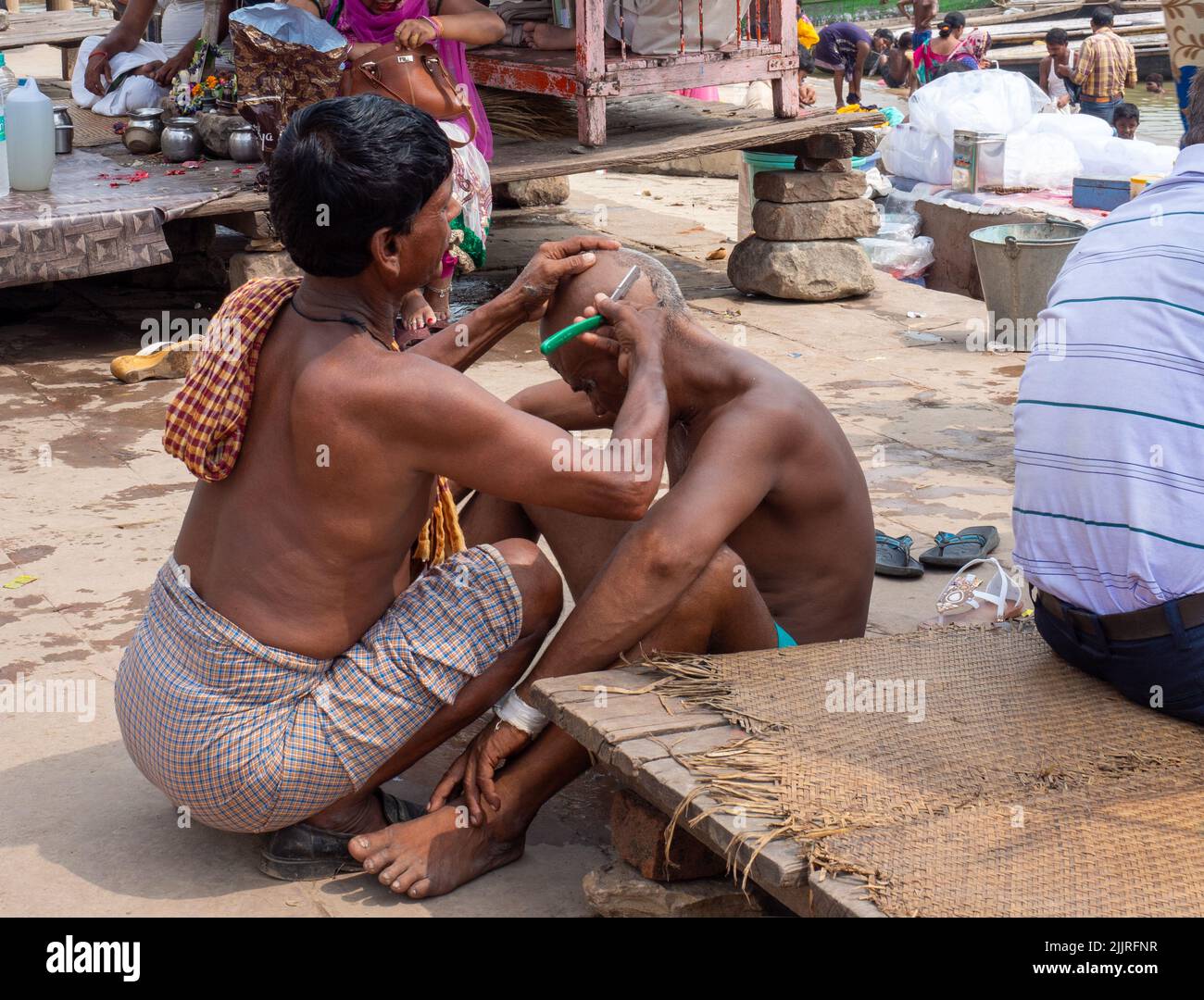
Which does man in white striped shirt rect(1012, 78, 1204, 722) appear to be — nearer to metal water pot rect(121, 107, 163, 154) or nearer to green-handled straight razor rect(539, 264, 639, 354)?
green-handled straight razor rect(539, 264, 639, 354)

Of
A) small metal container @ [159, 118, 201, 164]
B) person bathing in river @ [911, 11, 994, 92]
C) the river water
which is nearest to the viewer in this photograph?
small metal container @ [159, 118, 201, 164]

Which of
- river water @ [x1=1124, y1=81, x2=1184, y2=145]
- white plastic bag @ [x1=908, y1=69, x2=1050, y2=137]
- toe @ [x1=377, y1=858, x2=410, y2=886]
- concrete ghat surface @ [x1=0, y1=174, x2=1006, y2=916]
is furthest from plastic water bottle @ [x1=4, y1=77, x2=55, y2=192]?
river water @ [x1=1124, y1=81, x2=1184, y2=145]

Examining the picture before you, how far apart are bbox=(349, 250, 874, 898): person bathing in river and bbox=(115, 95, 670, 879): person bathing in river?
0.32 ft

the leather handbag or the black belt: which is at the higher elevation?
the leather handbag

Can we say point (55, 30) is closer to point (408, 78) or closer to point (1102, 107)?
point (408, 78)

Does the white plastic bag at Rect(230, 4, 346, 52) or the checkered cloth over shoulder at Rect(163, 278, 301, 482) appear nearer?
the checkered cloth over shoulder at Rect(163, 278, 301, 482)

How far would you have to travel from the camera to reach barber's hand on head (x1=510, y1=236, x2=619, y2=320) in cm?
294

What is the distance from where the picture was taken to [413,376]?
240 centimetres

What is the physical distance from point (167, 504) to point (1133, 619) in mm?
3360

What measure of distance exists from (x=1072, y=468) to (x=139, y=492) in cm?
346

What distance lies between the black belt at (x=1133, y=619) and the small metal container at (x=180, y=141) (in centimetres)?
581

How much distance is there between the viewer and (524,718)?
270cm
